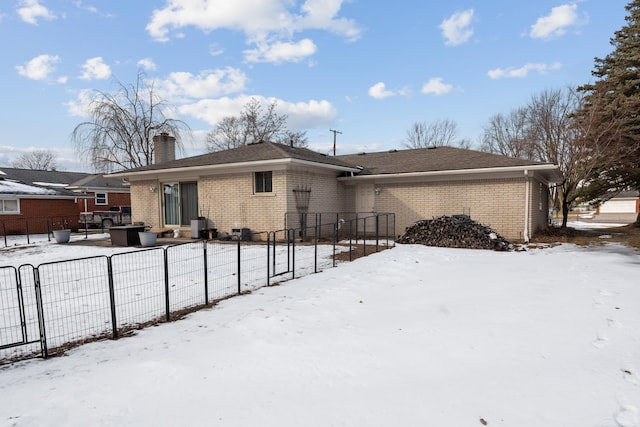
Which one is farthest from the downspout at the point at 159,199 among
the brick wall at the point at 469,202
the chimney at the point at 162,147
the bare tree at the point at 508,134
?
the bare tree at the point at 508,134

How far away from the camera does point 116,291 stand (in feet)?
20.4

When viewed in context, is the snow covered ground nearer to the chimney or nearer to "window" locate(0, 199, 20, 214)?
the chimney

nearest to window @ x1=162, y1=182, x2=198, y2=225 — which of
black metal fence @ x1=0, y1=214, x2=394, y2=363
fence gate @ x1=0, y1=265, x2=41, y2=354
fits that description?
black metal fence @ x1=0, y1=214, x2=394, y2=363

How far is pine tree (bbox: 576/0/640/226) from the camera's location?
16.5 metres

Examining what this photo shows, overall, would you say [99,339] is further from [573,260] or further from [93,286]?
[573,260]

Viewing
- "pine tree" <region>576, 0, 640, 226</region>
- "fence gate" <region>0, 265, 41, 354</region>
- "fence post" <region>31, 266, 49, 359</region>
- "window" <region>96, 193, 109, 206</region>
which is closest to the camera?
"fence post" <region>31, 266, 49, 359</region>

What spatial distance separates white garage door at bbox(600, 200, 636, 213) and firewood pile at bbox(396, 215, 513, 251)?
40393 mm

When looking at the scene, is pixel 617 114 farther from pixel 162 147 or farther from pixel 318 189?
pixel 162 147

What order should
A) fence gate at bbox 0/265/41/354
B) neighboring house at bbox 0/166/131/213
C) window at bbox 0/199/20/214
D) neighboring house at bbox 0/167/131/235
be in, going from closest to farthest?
1. fence gate at bbox 0/265/41/354
2. window at bbox 0/199/20/214
3. neighboring house at bbox 0/167/131/235
4. neighboring house at bbox 0/166/131/213

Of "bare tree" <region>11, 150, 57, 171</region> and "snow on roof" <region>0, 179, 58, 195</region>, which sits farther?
"bare tree" <region>11, 150, 57, 171</region>

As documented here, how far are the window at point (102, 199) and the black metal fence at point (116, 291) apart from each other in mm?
18918

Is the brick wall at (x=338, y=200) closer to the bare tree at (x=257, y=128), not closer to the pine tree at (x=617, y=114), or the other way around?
the pine tree at (x=617, y=114)

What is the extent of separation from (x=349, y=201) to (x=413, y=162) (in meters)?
3.39

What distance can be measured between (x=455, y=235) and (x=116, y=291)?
32.4 ft
